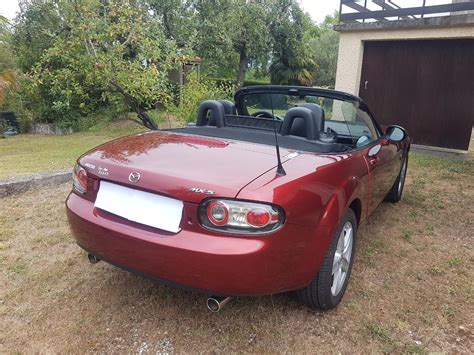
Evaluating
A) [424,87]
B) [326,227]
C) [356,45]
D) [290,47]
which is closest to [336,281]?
[326,227]

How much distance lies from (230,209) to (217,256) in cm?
23

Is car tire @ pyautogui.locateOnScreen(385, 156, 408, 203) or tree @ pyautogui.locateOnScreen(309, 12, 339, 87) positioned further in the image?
tree @ pyautogui.locateOnScreen(309, 12, 339, 87)

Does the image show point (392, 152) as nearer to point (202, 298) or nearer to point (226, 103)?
point (226, 103)

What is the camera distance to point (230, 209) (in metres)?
1.81

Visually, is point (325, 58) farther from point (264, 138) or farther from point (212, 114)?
point (264, 138)

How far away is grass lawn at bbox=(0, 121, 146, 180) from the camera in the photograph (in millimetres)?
6422

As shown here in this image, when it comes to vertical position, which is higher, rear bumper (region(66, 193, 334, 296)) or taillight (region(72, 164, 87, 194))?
taillight (region(72, 164, 87, 194))

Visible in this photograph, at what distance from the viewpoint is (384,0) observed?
852cm

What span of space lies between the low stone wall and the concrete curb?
9.43 meters

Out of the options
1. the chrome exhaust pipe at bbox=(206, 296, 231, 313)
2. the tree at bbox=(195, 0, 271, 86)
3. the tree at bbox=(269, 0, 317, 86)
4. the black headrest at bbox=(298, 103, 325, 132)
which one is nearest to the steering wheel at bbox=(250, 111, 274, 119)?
the black headrest at bbox=(298, 103, 325, 132)

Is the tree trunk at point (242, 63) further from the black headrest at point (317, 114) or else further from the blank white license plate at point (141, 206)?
the blank white license plate at point (141, 206)

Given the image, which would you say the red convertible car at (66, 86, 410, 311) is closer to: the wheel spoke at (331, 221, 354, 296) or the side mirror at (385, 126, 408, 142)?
the wheel spoke at (331, 221, 354, 296)

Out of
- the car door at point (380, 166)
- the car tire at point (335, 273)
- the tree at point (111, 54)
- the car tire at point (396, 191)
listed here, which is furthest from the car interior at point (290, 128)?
the tree at point (111, 54)

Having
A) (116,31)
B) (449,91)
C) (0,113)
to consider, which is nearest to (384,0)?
(449,91)
